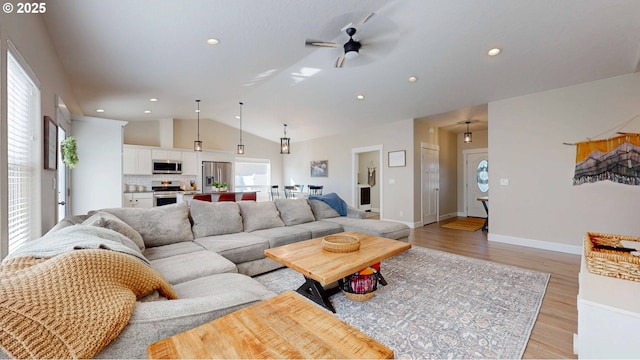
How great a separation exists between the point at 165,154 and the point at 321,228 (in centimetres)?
543

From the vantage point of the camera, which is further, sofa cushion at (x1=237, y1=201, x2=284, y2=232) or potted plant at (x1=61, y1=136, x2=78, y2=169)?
sofa cushion at (x1=237, y1=201, x2=284, y2=232)

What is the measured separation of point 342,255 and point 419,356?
94 centimetres

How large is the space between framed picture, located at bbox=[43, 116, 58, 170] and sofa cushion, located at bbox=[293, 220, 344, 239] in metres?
2.81

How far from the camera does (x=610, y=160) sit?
3.61m

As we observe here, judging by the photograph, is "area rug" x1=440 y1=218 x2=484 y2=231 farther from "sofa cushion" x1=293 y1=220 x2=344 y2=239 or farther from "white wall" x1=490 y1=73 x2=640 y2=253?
"sofa cushion" x1=293 y1=220 x2=344 y2=239

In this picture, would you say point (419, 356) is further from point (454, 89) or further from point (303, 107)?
point (303, 107)

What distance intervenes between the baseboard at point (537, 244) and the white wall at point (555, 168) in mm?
12

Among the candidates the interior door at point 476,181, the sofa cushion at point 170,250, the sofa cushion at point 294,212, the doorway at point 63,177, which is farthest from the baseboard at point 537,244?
the doorway at point 63,177

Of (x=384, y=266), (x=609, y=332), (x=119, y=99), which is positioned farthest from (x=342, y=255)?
(x=119, y=99)

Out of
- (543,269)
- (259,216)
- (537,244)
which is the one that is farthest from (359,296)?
(537,244)

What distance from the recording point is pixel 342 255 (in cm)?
235

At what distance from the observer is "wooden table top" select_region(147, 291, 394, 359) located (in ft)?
2.66

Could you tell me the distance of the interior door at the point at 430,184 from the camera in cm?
625

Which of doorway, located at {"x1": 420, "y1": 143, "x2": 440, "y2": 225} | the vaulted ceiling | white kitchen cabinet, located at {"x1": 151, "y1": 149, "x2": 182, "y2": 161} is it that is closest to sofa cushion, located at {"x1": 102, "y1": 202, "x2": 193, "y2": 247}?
the vaulted ceiling
